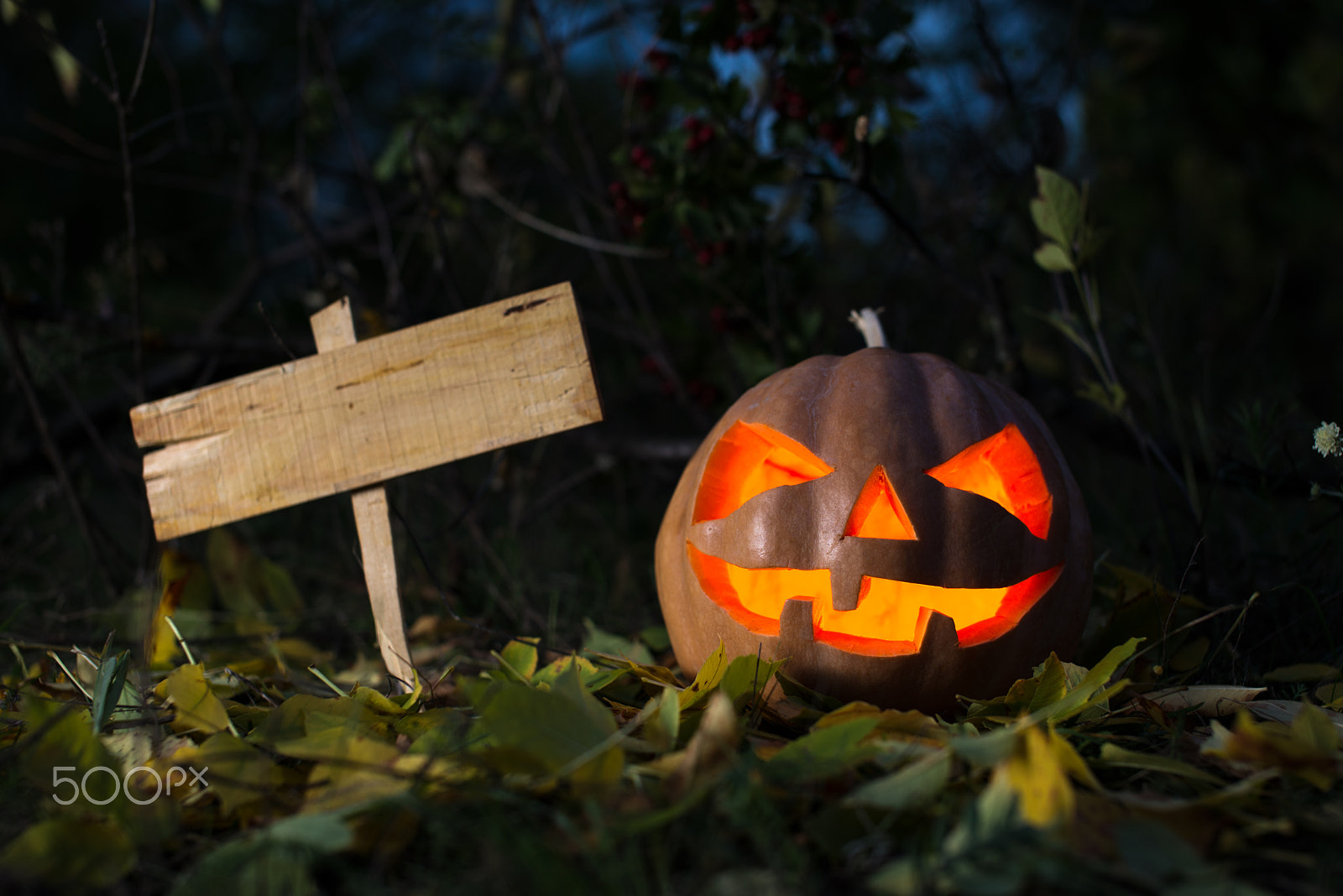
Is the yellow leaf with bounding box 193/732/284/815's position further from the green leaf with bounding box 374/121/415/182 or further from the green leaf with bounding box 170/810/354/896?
the green leaf with bounding box 374/121/415/182

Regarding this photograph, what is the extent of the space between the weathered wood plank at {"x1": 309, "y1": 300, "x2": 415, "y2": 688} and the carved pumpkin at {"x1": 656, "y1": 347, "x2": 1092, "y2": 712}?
41cm

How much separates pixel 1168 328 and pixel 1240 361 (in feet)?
0.84

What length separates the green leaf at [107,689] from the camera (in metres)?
0.98

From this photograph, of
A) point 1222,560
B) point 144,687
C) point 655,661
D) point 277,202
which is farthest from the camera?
point 277,202

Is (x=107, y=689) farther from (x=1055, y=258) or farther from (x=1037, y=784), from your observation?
(x=1055, y=258)

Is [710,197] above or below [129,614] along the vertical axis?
above

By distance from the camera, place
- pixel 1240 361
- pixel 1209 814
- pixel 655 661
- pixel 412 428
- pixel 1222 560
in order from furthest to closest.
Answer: pixel 1240 361, pixel 1222 560, pixel 655 661, pixel 412 428, pixel 1209 814

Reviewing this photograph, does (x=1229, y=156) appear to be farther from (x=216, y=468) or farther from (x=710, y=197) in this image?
(x=216, y=468)

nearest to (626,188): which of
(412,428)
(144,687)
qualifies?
(412,428)

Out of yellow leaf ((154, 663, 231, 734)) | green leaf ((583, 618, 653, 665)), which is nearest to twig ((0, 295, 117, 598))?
yellow leaf ((154, 663, 231, 734))

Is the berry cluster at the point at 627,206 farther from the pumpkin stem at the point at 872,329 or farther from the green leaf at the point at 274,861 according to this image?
the green leaf at the point at 274,861

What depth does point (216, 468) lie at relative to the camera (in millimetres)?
1282

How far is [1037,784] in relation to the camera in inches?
28.2

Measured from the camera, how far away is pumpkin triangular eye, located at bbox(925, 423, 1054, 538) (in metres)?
1.14
